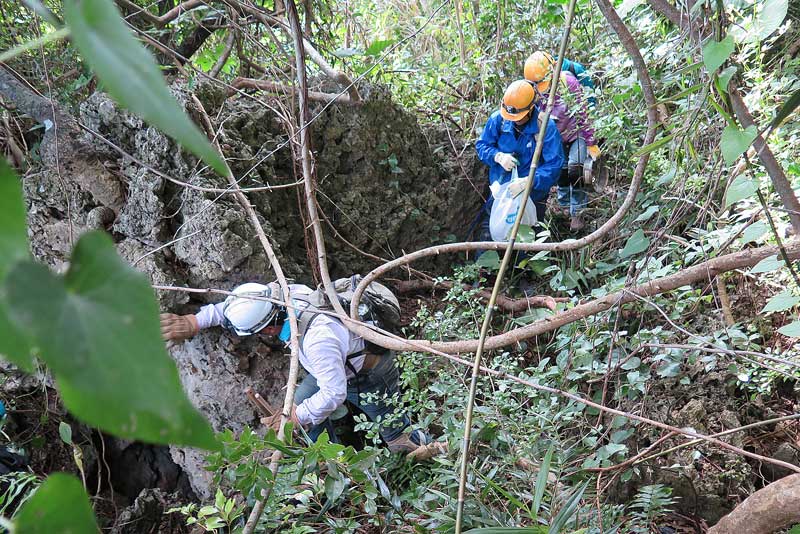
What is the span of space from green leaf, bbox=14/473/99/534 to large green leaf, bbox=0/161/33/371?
6 cm

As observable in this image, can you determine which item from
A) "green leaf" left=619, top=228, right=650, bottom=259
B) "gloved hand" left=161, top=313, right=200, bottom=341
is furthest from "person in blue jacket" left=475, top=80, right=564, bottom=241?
"gloved hand" left=161, top=313, right=200, bottom=341

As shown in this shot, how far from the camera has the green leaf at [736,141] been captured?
1.07m

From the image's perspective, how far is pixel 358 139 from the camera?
3760 millimetres

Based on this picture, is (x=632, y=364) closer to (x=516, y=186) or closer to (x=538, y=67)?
(x=516, y=186)

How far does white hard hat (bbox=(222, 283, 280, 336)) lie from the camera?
102 inches

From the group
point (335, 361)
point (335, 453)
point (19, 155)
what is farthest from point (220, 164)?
point (19, 155)

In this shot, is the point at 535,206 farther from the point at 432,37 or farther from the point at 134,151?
the point at 134,151

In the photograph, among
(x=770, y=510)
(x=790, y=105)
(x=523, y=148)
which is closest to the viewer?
(x=790, y=105)

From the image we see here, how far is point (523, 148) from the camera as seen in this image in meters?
4.23

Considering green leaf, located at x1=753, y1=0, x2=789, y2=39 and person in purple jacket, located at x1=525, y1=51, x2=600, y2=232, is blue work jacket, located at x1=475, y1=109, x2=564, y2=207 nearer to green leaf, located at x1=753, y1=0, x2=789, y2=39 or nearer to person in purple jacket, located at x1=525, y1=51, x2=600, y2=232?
person in purple jacket, located at x1=525, y1=51, x2=600, y2=232

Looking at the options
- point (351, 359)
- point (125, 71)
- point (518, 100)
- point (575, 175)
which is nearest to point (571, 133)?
point (575, 175)

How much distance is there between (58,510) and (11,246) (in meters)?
0.13

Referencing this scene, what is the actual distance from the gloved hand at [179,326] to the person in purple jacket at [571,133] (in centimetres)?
269

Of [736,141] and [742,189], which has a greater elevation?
[736,141]
